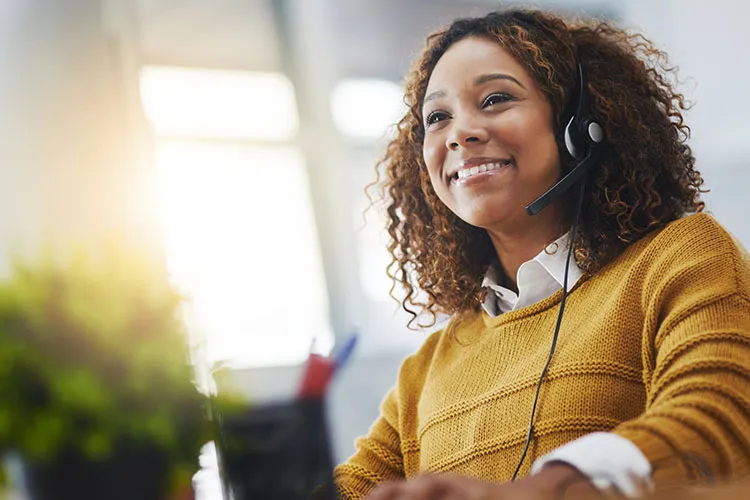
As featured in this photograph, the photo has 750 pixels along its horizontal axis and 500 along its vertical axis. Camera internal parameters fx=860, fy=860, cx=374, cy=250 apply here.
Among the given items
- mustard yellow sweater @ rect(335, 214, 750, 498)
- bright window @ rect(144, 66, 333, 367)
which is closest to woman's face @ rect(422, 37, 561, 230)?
mustard yellow sweater @ rect(335, 214, 750, 498)

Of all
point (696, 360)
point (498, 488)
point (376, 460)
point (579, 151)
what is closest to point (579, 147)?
point (579, 151)

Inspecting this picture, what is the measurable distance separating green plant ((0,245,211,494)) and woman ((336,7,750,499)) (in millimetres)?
434

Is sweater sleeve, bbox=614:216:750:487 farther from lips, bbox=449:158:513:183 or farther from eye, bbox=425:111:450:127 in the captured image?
eye, bbox=425:111:450:127

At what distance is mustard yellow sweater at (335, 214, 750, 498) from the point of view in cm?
73

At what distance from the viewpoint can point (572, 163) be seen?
1.18m

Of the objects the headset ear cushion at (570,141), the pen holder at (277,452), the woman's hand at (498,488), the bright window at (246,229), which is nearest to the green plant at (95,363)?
the pen holder at (277,452)

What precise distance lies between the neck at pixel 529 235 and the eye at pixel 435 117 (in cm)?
17

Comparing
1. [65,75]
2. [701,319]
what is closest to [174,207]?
[65,75]

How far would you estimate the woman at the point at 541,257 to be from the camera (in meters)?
0.95

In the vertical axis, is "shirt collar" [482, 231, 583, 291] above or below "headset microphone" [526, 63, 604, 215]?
below

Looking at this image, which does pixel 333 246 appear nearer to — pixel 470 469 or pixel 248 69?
pixel 248 69

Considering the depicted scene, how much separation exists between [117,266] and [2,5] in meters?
1.16

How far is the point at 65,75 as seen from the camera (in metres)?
1.76

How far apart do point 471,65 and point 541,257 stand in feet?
0.93
